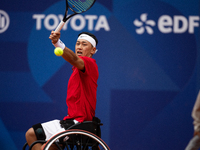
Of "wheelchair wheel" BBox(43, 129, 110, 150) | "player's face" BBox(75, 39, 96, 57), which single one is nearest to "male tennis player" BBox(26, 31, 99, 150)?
"wheelchair wheel" BBox(43, 129, 110, 150)

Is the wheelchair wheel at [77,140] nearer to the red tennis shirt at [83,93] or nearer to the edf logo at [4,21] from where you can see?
the red tennis shirt at [83,93]

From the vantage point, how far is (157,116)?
3510mm

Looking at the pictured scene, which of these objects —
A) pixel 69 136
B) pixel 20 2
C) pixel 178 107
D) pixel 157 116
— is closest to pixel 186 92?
pixel 178 107

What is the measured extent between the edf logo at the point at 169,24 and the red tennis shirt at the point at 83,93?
1633mm

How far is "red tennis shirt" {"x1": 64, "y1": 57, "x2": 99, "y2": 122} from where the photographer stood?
6.99ft

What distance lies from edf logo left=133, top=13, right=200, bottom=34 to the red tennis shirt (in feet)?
5.36

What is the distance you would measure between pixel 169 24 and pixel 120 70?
966 millimetres

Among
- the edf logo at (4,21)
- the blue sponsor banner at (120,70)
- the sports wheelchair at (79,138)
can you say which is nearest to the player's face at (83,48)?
the sports wheelchair at (79,138)

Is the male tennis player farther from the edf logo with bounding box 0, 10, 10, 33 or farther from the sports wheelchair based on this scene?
the edf logo with bounding box 0, 10, 10, 33

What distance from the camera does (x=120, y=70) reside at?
11.7 feet

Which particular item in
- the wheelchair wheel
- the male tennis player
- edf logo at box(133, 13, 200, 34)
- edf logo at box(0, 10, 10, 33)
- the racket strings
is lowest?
the wheelchair wheel

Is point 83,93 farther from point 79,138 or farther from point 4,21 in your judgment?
point 4,21

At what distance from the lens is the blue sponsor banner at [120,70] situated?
3502mm

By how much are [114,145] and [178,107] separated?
3.48 feet
